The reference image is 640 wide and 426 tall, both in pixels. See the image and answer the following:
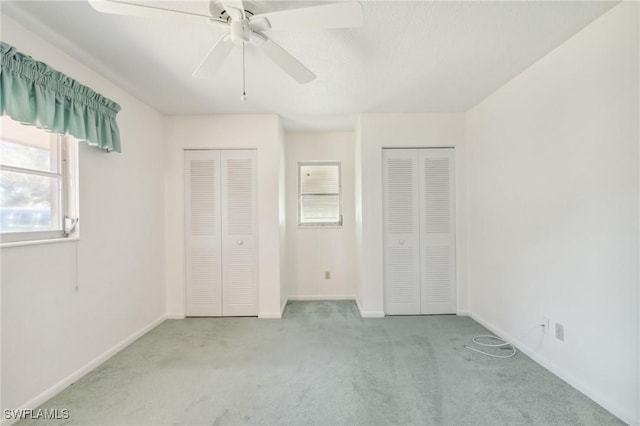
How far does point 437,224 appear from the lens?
11.3 feet

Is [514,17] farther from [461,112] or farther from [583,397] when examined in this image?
[583,397]

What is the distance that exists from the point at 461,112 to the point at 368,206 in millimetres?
1566

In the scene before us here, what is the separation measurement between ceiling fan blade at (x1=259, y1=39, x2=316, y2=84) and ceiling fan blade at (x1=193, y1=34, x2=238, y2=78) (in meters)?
0.19

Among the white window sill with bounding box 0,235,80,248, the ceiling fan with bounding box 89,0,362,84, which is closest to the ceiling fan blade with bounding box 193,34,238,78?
the ceiling fan with bounding box 89,0,362,84

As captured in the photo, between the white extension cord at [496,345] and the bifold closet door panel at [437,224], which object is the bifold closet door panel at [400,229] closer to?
the bifold closet door panel at [437,224]

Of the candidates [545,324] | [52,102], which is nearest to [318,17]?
[52,102]

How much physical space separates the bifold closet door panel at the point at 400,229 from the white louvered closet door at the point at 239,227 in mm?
1598

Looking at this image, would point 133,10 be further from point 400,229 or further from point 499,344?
point 499,344

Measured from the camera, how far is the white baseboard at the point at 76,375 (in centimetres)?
175

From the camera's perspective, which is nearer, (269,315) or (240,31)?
(240,31)

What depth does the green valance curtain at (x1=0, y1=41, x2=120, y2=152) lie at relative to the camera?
159cm

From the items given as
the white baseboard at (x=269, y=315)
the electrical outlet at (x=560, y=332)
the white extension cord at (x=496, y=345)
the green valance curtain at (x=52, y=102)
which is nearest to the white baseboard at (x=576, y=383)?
the white extension cord at (x=496, y=345)

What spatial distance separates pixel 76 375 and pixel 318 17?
2856mm

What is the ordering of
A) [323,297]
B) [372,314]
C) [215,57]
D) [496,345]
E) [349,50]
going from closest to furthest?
[215,57] → [349,50] → [496,345] → [372,314] → [323,297]
